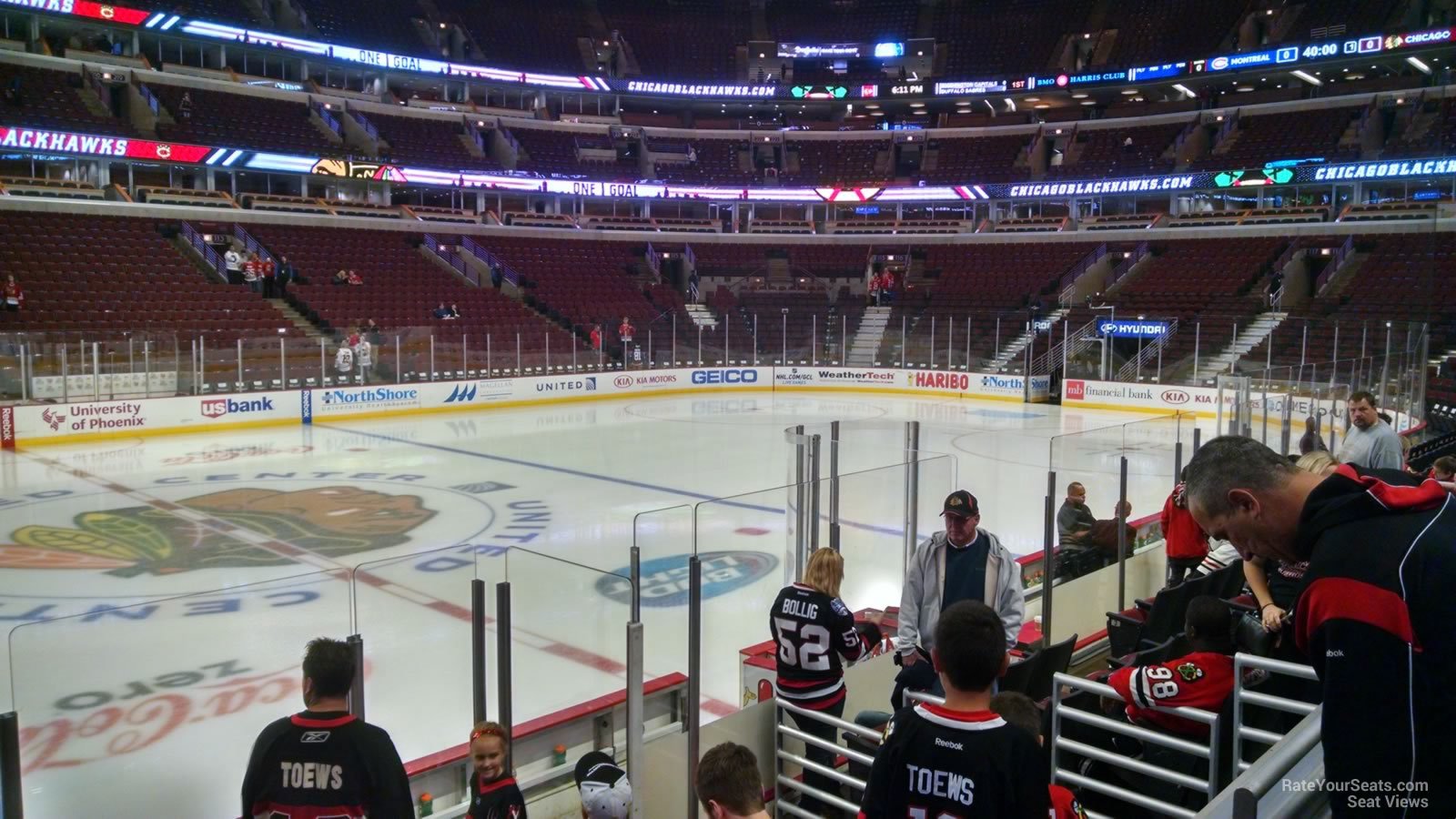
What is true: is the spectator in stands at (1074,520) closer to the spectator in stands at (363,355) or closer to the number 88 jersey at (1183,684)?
the number 88 jersey at (1183,684)

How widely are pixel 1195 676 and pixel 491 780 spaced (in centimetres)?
238

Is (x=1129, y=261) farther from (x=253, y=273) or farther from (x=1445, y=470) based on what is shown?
(x=1445, y=470)

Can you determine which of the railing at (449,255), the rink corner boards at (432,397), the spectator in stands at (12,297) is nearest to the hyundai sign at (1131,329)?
the rink corner boards at (432,397)

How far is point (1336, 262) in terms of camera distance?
92.7ft

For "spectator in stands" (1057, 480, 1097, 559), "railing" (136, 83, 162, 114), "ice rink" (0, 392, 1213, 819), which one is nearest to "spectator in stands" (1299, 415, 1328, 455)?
"ice rink" (0, 392, 1213, 819)

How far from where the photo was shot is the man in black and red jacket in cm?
161

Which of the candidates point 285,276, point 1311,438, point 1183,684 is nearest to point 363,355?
point 285,276

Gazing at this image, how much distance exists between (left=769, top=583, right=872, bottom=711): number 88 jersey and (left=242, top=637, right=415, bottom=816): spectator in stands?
195 cm

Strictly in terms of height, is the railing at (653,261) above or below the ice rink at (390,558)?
above

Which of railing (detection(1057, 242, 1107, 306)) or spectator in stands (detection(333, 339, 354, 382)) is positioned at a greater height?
railing (detection(1057, 242, 1107, 306))

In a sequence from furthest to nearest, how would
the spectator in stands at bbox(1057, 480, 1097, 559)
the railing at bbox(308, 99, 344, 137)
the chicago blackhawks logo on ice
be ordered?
the railing at bbox(308, 99, 344, 137), the chicago blackhawks logo on ice, the spectator in stands at bbox(1057, 480, 1097, 559)

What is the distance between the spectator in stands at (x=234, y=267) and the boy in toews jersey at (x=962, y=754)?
26369 mm

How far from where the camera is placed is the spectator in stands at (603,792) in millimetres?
3229

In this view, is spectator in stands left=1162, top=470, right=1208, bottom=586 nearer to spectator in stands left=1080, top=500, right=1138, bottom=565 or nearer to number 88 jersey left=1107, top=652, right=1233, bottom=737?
spectator in stands left=1080, top=500, right=1138, bottom=565
